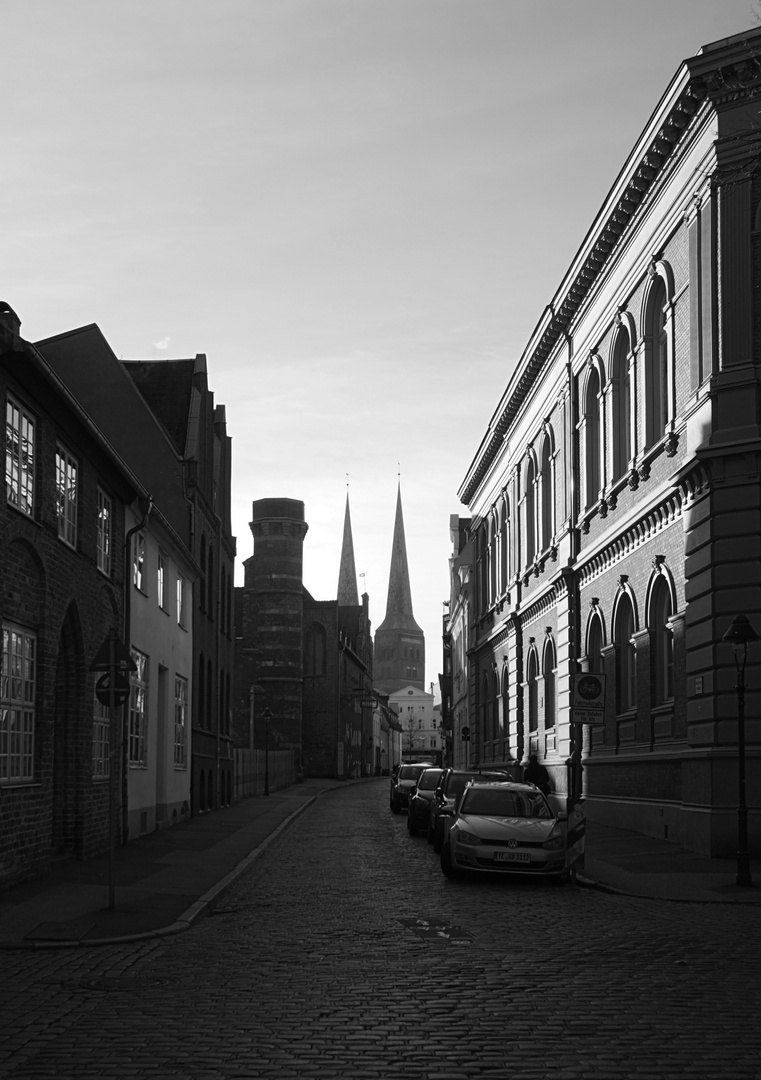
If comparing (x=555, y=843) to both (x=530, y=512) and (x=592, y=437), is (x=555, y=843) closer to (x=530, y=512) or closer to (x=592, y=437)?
(x=592, y=437)

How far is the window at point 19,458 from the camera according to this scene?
55.9 feet

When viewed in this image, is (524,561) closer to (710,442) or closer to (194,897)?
(710,442)

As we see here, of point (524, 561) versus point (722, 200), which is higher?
point (722, 200)

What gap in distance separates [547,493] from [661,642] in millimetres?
14997

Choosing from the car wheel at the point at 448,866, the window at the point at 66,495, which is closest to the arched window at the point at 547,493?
the car wheel at the point at 448,866

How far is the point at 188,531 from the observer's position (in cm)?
3759

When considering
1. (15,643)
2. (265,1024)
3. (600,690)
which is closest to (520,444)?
(600,690)

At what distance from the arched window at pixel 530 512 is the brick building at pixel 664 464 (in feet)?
9.32

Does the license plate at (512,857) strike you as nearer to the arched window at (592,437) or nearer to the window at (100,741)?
the window at (100,741)

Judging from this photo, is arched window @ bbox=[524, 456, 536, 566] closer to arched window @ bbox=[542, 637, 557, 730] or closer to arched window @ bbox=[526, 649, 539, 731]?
arched window @ bbox=[526, 649, 539, 731]

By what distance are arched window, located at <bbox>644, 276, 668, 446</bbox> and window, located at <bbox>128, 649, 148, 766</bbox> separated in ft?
35.7

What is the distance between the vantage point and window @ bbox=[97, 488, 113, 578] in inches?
914

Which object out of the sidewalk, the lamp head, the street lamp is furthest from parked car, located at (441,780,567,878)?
the lamp head

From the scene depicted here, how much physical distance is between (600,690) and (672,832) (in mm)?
4676
